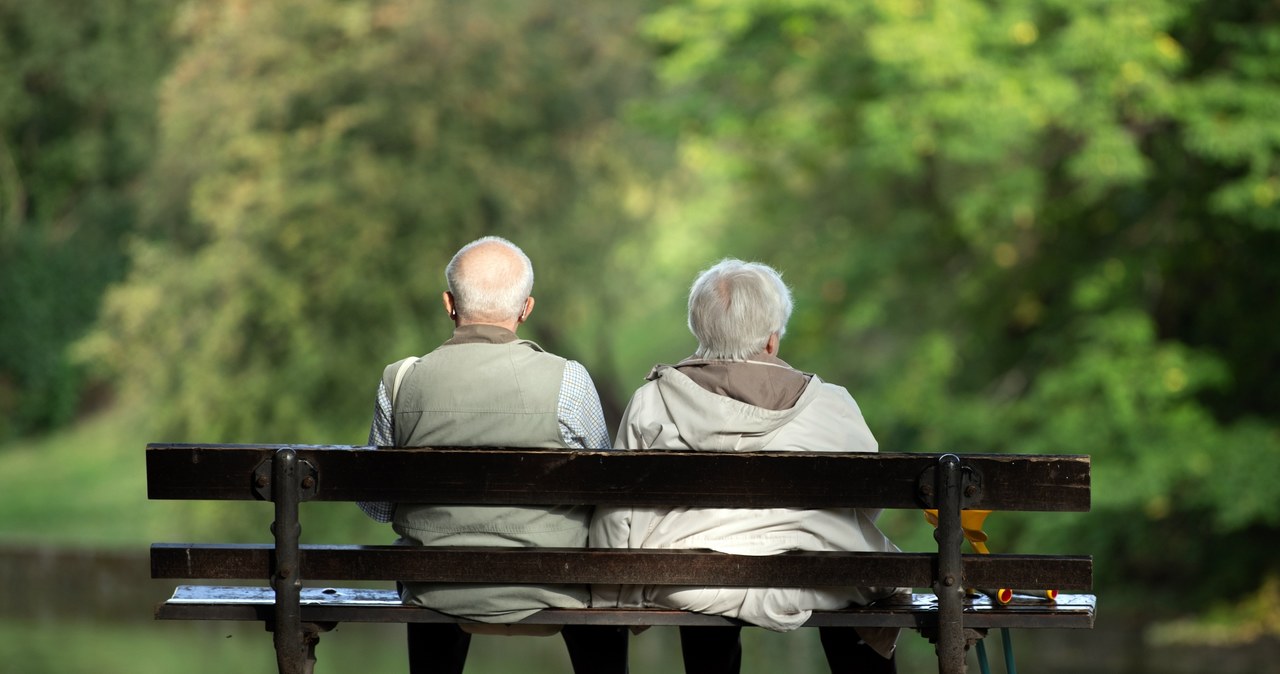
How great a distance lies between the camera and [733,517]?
326 centimetres

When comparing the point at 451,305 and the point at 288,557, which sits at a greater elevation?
the point at 451,305

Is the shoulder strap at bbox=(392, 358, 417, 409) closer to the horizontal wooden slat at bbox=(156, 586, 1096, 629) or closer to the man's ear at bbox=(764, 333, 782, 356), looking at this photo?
the horizontal wooden slat at bbox=(156, 586, 1096, 629)

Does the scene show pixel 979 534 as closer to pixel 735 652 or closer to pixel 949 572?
pixel 949 572

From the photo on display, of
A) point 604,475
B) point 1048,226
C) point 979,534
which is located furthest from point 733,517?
point 1048,226

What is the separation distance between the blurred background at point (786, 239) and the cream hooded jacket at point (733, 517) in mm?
7808

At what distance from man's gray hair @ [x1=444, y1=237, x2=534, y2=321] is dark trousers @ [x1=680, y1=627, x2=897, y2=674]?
0.67 metres

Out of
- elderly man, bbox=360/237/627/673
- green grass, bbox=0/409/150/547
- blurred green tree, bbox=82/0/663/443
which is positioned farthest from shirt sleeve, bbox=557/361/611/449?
green grass, bbox=0/409/150/547

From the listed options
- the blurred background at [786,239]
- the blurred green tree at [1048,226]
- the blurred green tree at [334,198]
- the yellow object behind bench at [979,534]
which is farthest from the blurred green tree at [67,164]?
the yellow object behind bench at [979,534]

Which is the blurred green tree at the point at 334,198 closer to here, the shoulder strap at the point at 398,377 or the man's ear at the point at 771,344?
the shoulder strap at the point at 398,377

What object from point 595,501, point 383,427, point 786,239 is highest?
point 786,239

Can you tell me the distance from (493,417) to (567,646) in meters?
0.46

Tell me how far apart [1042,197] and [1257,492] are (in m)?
2.79

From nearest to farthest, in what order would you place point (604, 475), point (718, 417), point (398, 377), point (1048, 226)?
point (604, 475), point (718, 417), point (398, 377), point (1048, 226)

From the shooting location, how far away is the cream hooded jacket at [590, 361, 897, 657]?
3.23 meters
